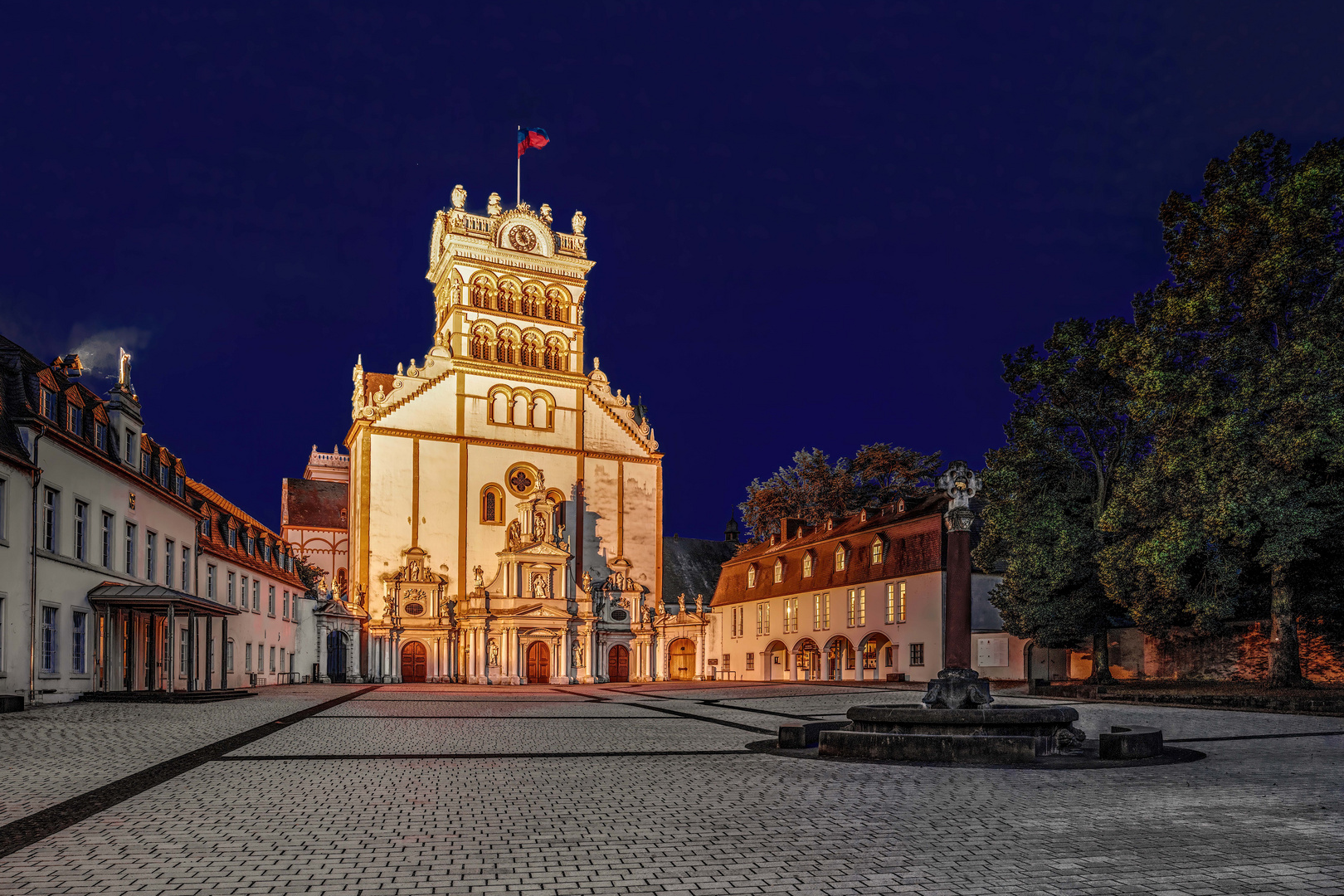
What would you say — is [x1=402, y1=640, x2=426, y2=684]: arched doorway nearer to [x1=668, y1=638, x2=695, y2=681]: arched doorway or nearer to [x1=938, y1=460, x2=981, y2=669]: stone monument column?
[x1=668, y1=638, x2=695, y2=681]: arched doorway

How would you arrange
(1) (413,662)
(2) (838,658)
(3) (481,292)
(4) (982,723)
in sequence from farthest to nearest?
(3) (481,292) → (1) (413,662) → (2) (838,658) → (4) (982,723)

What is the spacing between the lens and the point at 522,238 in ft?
232

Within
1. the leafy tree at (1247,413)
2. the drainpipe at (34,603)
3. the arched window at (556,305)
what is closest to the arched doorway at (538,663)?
the arched window at (556,305)

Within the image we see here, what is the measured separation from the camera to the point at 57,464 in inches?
983

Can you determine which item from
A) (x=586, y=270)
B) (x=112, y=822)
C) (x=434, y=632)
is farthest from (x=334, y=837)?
(x=586, y=270)

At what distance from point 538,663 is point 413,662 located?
703cm

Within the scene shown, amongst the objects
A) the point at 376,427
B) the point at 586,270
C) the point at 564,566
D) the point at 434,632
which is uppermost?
the point at 586,270

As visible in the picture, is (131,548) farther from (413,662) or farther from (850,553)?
(850,553)

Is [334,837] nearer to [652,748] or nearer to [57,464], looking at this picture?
→ [652,748]

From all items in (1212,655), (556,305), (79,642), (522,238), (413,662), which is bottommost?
(413,662)

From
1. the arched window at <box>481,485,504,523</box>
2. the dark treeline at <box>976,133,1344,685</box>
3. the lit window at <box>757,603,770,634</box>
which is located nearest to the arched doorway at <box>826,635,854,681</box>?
the lit window at <box>757,603,770,634</box>

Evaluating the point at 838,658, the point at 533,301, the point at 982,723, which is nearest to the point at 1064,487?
the point at 838,658

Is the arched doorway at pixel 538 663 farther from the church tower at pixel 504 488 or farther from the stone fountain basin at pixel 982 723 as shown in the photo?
the stone fountain basin at pixel 982 723

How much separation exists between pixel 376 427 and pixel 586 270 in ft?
63.7
